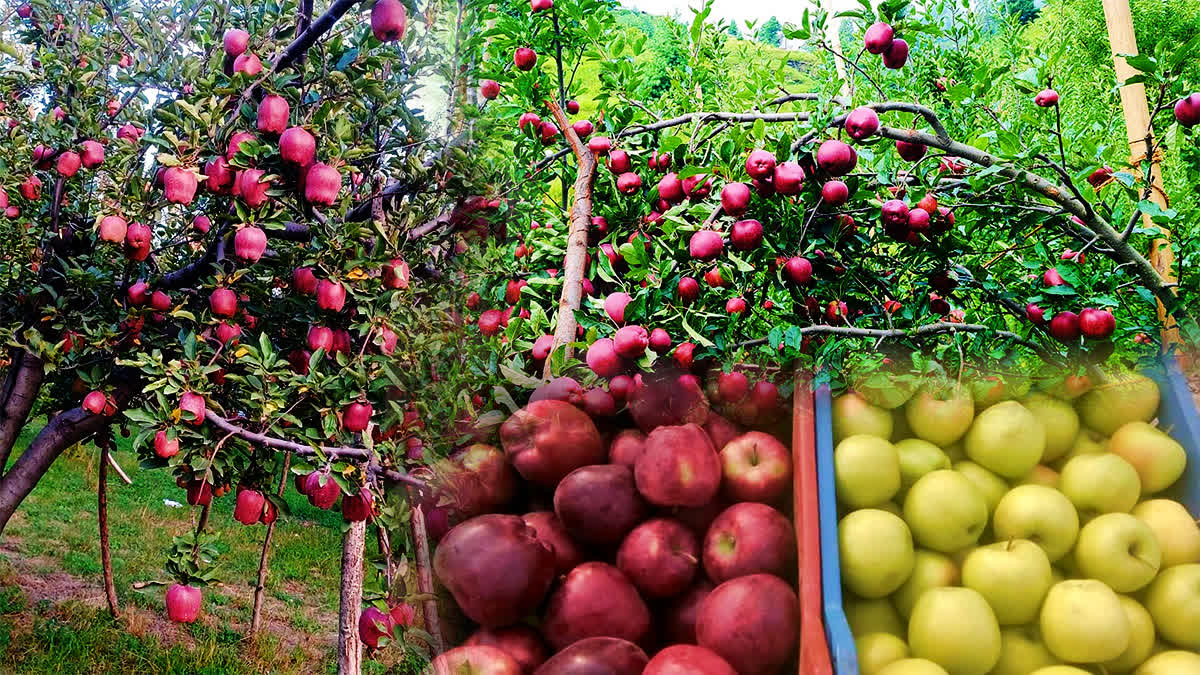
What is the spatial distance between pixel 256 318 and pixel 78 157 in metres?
0.78

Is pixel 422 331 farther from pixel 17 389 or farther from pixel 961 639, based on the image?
pixel 17 389

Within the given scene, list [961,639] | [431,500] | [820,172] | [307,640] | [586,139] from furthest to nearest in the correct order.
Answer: [307,640] < [586,139] < [820,172] < [431,500] < [961,639]

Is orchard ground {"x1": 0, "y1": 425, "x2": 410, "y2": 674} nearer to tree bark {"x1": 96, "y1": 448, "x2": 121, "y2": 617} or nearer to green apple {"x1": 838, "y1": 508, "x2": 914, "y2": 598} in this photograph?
tree bark {"x1": 96, "y1": 448, "x2": 121, "y2": 617}

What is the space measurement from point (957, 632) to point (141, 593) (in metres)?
6.20

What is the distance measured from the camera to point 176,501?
8.58 metres

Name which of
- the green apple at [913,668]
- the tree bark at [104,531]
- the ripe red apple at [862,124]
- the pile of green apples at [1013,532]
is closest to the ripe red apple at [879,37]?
the ripe red apple at [862,124]

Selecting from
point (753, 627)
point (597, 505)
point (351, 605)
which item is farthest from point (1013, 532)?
point (351, 605)

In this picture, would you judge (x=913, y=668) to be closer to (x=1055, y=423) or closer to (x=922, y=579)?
(x=922, y=579)

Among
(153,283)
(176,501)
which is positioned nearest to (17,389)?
(153,283)

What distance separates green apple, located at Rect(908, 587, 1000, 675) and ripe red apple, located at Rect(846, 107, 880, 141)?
0.72m

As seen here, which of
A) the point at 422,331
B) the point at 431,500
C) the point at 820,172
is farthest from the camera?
the point at 422,331

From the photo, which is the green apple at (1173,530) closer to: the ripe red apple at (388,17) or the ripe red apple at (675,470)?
the ripe red apple at (675,470)

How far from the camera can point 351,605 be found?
2.75m

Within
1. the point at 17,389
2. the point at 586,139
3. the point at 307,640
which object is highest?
the point at 586,139
